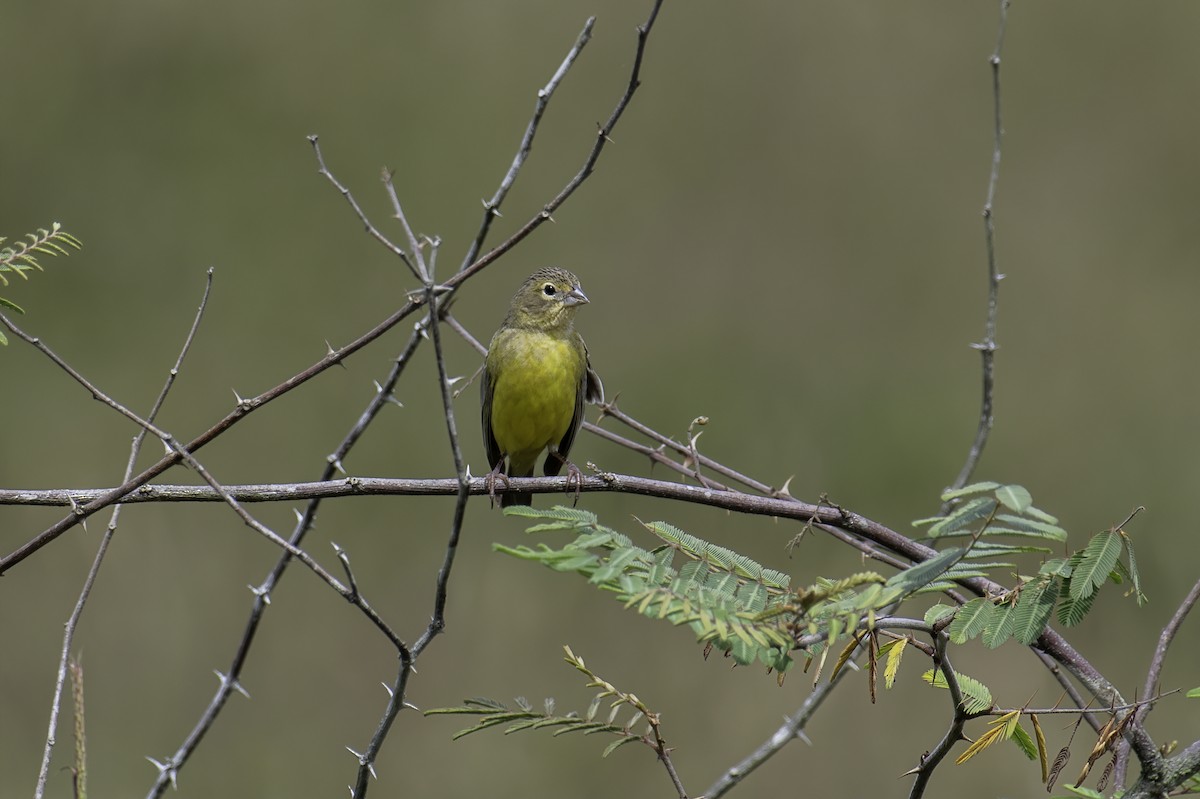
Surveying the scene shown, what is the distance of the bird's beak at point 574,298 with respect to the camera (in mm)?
5320

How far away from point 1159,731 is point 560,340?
13.8 feet

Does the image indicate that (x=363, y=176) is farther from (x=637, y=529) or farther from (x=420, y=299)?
(x=420, y=299)

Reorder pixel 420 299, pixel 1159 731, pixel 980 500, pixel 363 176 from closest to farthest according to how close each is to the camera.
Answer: pixel 980 500
pixel 420 299
pixel 1159 731
pixel 363 176

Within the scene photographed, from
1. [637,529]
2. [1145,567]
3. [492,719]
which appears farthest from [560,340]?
[1145,567]

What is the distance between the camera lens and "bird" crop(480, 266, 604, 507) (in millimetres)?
5062

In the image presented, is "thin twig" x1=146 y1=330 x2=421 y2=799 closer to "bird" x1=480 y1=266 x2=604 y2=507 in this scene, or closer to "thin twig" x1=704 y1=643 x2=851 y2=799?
"thin twig" x1=704 y1=643 x2=851 y2=799

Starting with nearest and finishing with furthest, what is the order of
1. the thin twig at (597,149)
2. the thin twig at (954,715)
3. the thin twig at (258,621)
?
the thin twig at (954,715) → the thin twig at (258,621) → the thin twig at (597,149)

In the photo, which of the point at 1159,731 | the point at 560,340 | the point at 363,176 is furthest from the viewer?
the point at 363,176

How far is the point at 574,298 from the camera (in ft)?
17.6

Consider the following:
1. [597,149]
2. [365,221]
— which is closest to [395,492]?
[365,221]

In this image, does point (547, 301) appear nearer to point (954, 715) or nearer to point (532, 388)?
point (532, 388)

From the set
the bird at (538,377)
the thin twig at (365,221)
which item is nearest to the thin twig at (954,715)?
the thin twig at (365,221)

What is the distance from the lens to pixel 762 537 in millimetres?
7211

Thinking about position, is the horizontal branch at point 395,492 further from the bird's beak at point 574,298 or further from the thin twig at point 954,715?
the bird's beak at point 574,298
